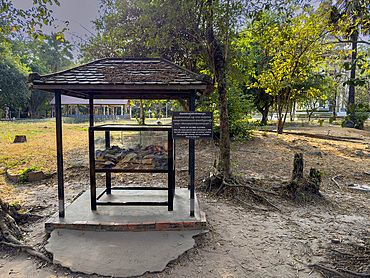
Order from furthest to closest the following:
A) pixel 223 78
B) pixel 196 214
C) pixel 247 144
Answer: pixel 247 144
pixel 223 78
pixel 196 214

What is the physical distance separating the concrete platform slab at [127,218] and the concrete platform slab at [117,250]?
0.10m

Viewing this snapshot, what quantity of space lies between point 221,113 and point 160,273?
4.49 m

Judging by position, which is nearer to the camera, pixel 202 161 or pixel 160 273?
pixel 160 273

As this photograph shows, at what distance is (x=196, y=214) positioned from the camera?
4.59 meters

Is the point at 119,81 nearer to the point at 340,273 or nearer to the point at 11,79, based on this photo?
the point at 340,273

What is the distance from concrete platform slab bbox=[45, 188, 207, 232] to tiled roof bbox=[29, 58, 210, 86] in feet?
7.65

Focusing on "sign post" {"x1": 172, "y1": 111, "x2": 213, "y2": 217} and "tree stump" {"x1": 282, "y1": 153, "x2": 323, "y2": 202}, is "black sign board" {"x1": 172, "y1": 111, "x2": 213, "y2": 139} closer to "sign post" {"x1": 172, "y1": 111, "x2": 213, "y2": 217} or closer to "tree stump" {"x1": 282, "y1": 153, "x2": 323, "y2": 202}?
"sign post" {"x1": 172, "y1": 111, "x2": 213, "y2": 217}

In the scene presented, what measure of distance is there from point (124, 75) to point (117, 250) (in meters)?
2.85

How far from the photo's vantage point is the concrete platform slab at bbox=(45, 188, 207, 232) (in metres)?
4.14

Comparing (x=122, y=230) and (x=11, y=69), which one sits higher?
(x=11, y=69)

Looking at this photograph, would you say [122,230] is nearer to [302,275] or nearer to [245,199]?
[302,275]

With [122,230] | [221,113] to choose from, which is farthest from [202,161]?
[122,230]

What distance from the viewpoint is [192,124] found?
4.21 meters

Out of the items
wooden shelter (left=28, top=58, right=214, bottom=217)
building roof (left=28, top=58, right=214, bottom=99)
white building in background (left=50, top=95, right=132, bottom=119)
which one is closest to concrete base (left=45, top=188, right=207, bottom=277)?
wooden shelter (left=28, top=58, right=214, bottom=217)
